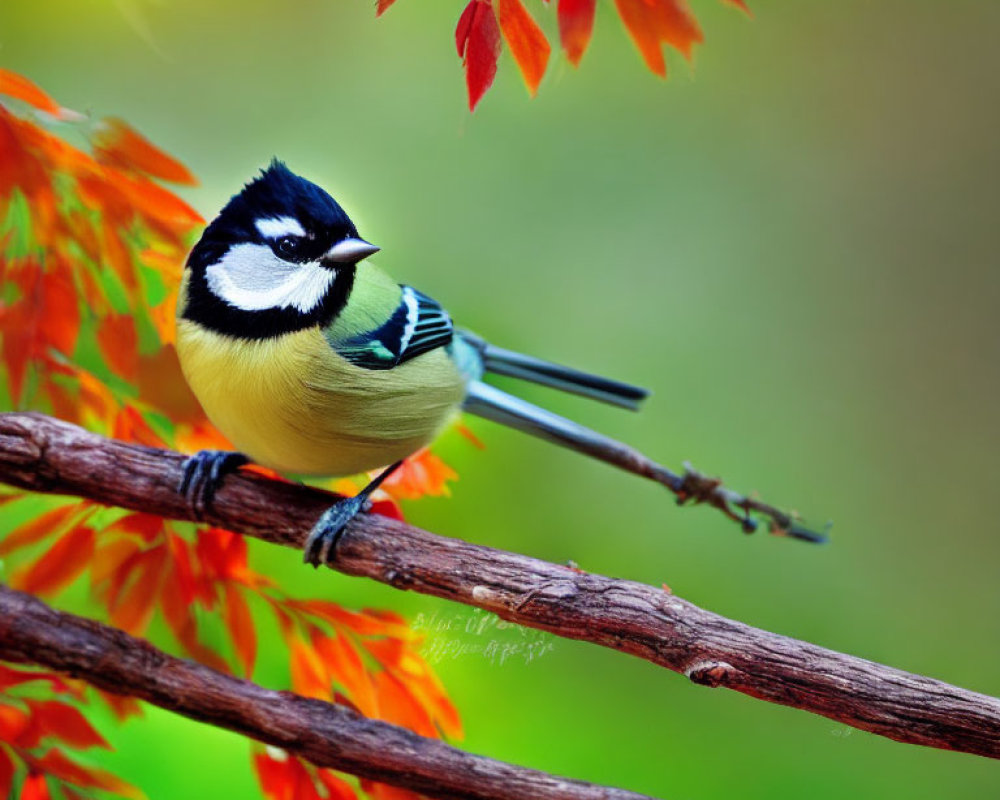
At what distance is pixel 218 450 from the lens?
1.20 meters

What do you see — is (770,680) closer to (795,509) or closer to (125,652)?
(795,509)

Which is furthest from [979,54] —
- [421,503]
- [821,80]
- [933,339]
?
→ [421,503]

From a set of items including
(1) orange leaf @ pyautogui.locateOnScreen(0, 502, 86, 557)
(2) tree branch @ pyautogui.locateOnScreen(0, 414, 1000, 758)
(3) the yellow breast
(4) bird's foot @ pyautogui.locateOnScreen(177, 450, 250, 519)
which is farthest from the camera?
(1) orange leaf @ pyautogui.locateOnScreen(0, 502, 86, 557)

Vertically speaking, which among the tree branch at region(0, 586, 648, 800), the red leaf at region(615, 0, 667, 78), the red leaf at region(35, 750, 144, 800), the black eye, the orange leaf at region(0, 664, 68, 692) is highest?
the red leaf at region(615, 0, 667, 78)

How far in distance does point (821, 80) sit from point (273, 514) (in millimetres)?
902

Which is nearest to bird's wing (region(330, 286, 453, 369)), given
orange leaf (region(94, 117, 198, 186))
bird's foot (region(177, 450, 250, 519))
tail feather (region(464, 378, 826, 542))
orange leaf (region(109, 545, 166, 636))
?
tail feather (region(464, 378, 826, 542))

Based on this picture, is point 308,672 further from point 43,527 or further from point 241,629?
point 43,527

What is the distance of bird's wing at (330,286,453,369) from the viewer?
108 cm

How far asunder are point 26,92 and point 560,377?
807 millimetres

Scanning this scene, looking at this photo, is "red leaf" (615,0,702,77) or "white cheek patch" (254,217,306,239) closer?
"white cheek patch" (254,217,306,239)

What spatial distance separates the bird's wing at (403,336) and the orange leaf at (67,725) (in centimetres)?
62

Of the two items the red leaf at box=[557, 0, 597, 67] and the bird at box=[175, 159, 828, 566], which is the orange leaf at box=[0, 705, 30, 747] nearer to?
the bird at box=[175, 159, 828, 566]

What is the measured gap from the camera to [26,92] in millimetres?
1169

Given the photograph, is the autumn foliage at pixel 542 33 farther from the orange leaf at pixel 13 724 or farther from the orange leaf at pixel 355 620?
the orange leaf at pixel 13 724
